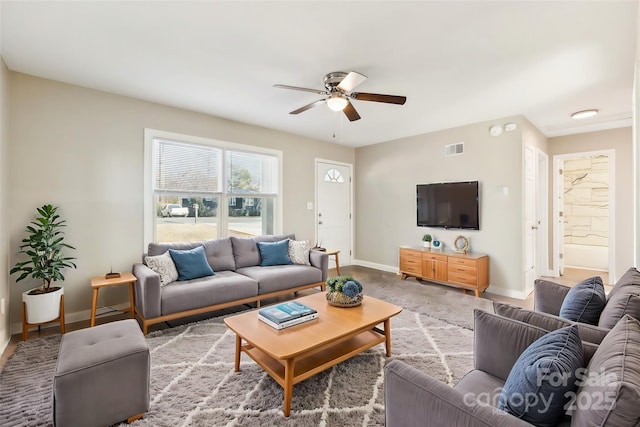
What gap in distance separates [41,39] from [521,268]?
572 cm

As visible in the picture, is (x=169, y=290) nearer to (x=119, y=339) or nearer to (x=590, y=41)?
(x=119, y=339)

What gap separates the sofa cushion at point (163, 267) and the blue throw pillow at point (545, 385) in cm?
315

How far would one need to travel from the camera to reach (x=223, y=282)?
3.30 meters

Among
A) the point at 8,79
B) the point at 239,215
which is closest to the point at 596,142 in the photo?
the point at 239,215

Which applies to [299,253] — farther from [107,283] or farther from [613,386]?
[613,386]

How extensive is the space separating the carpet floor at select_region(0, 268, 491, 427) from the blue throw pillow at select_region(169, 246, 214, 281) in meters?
0.56

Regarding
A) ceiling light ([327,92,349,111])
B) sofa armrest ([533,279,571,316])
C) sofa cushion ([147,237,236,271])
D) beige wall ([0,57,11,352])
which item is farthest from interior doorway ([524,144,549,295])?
beige wall ([0,57,11,352])

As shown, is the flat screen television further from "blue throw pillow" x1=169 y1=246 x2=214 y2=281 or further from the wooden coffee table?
"blue throw pillow" x1=169 y1=246 x2=214 y2=281

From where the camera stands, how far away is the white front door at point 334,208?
18.6 ft

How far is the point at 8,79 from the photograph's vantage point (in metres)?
2.79

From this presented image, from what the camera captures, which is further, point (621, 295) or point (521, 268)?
point (521, 268)

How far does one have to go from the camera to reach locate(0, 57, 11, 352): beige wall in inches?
102

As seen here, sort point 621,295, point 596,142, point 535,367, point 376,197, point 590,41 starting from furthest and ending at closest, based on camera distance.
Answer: point 376,197
point 596,142
point 590,41
point 621,295
point 535,367

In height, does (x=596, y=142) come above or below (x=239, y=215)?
above
